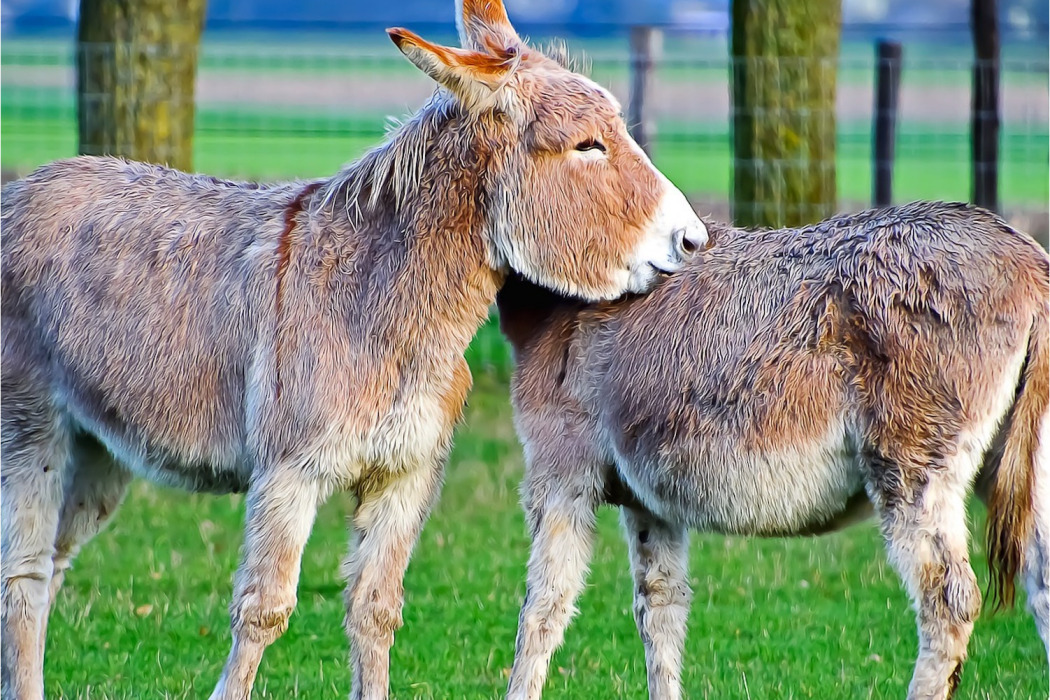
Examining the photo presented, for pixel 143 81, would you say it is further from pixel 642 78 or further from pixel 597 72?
pixel 642 78

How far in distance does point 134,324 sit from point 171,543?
2993mm

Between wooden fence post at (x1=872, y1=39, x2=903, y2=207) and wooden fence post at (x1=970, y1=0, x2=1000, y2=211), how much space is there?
0.59 m

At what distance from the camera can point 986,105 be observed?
10.0m

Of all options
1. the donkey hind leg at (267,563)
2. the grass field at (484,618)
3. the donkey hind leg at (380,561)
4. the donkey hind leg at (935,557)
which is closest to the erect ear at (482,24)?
the grass field at (484,618)

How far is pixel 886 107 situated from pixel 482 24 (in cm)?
660


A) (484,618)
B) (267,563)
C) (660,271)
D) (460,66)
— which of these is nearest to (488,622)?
(484,618)

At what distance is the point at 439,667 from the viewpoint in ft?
16.8

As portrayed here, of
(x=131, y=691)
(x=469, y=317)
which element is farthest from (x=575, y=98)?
(x=131, y=691)

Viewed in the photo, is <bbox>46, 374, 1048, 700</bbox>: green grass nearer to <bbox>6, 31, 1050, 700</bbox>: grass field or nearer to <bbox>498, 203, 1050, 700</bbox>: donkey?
<bbox>6, 31, 1050, 700</bbox>: grass field

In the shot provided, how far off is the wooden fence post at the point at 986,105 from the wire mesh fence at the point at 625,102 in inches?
10.9

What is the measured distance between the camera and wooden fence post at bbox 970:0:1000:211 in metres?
10.0

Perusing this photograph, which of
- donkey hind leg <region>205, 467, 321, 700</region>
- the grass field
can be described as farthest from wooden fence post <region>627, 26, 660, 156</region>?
donkey hind leg <region>205, 467, 321, 700</region>

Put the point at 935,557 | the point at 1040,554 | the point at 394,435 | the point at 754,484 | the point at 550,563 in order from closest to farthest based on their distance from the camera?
the point at 935,557, the point at 1040,554, the point at 754,484, the point at 394,435, the point at 550,563

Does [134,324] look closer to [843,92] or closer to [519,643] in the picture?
[519,643]
